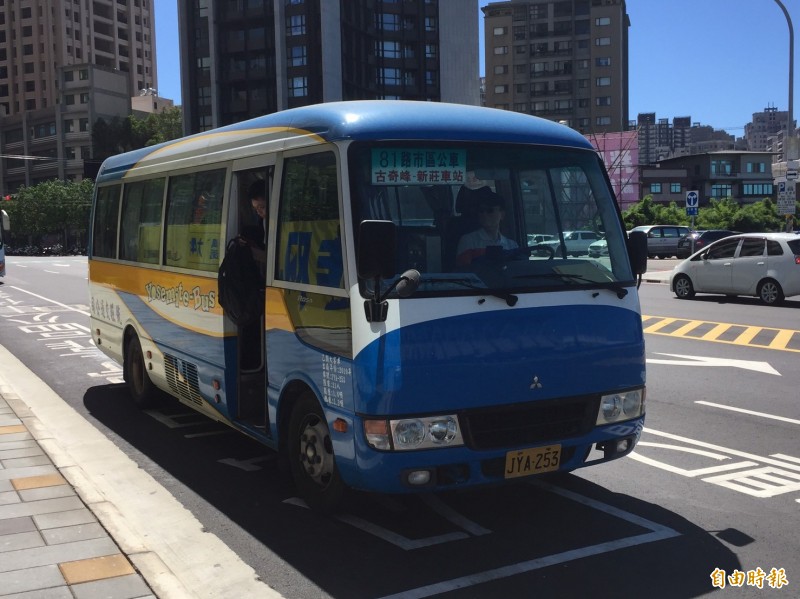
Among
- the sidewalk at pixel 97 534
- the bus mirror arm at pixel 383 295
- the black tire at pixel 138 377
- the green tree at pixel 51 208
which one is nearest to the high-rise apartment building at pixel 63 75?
the green tree at pixel 51 208

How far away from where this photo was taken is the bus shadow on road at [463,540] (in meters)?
4.55

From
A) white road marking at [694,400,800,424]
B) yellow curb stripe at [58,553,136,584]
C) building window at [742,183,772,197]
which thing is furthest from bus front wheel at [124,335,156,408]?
building window at [742,183,772,197]

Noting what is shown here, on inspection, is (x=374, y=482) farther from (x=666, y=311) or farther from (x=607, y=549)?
(x=666, y=311)

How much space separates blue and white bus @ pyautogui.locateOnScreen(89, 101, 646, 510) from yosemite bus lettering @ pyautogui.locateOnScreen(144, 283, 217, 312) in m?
0.76

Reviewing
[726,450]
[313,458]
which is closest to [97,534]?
[313,458]

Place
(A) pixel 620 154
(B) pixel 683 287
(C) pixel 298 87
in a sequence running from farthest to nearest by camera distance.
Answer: (C) pixel 298 87
(A) pixel 620 154
(B) pixel 683 287

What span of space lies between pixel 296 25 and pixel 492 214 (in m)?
77.1

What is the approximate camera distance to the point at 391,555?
4973mm

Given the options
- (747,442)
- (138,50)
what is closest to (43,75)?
(138,50)

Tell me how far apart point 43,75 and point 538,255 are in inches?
5343

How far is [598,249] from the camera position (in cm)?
561

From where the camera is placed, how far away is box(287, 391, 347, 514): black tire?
5.39 meters

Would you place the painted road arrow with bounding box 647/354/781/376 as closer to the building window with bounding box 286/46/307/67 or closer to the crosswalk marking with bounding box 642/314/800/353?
the crosswalk marking with bounding box 642/314/800/353

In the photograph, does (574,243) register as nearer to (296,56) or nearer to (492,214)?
(492,214)
